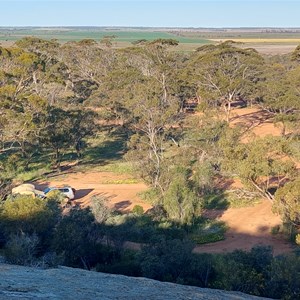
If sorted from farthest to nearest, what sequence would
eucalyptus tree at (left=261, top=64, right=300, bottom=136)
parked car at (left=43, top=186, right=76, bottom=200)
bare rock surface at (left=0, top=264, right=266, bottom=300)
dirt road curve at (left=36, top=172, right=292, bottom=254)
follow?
eucalyptus tree at (left=261, top=64, right=300, bottom=136)
parked car at (left=43, top=186, right=76, bottom=200)
dirt road curve at (left=36, top=172, right=292, bottom=254)
bare rock surface at (left=0, top=264, right=266, bottom=300)

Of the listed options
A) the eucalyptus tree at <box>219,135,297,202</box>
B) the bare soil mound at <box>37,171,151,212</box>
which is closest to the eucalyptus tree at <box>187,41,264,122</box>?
the bare soil mound at <box>37,171,151,212</box>

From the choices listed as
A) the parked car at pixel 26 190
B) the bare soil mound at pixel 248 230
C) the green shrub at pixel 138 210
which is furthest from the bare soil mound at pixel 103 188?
the bare soil mound at pixel 248 230

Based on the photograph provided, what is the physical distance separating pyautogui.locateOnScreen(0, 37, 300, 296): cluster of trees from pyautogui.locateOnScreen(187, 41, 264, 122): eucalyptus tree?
11cm

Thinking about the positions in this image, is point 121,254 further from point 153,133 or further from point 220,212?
point 153,133

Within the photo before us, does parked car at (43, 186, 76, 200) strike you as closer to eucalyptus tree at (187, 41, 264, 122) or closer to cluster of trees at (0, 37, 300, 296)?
cluster of trees at (0, 37, 300, 296)

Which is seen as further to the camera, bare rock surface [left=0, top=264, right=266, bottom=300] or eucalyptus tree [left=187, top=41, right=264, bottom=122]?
eucalyptus tree [left=187, top=41, right=264, bottom=122]

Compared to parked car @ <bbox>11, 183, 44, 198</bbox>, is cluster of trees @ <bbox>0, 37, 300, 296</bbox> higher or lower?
higher

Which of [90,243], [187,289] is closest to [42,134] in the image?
[90,243]

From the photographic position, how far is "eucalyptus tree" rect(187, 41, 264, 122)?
1614 inches

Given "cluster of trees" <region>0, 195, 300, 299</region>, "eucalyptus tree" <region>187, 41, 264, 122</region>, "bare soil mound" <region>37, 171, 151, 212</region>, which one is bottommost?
"bare soil mound" <region>37, 171, 151, 212</region>

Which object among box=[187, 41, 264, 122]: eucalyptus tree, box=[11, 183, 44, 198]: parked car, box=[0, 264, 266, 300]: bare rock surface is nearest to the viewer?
box=[0, 264, 266, 300]: bare rock surface

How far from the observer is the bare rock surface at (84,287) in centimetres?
1056

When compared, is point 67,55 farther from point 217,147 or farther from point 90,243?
point 90,243

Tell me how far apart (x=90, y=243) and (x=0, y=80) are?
20199 mm
